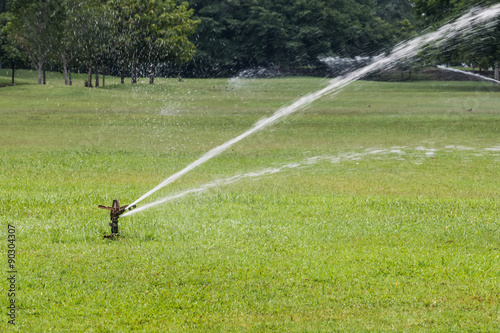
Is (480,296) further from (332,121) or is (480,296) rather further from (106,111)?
(106,111)

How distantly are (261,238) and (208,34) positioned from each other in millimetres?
72792

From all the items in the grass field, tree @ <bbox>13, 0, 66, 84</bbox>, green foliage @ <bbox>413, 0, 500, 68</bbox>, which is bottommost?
the grass field

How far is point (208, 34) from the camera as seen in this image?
78000mm

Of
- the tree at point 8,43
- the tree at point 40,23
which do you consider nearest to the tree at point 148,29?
the tree at point 40,23

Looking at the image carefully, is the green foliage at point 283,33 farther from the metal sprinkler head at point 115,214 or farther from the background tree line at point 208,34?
the metal sprinkler head at point 115,214

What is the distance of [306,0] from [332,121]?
157 feet

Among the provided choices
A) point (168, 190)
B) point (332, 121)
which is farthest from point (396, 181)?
point (332, 121)

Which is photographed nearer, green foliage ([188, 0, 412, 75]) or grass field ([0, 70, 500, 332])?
grass field ([0, 70, 500, 332])

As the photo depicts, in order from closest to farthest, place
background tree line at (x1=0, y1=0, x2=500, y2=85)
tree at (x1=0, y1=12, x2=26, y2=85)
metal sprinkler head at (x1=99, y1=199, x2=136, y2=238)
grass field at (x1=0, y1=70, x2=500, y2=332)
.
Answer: grass field at (x1=0, y1=70, x2=500, y2=332)
metal sprinkler head at (x1=99, y1=199, x2=136, y2=238)
background tree line at (x1=0, y1=0, x2=500, y2=85)
tree at (x1=0, y1=12, x2=26, y2=85)

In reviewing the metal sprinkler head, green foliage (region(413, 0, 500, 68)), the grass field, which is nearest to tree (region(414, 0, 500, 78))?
green foliage (region(413, 0, 500, 68))

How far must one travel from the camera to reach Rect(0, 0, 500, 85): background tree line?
47.1 m

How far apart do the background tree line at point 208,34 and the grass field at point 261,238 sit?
1725 cm

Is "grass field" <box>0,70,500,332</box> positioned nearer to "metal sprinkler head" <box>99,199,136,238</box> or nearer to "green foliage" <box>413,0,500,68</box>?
"metal sprinkler head" <box>99,199,136,238</box>

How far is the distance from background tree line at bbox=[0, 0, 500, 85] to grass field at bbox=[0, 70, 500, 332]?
17.2 m
